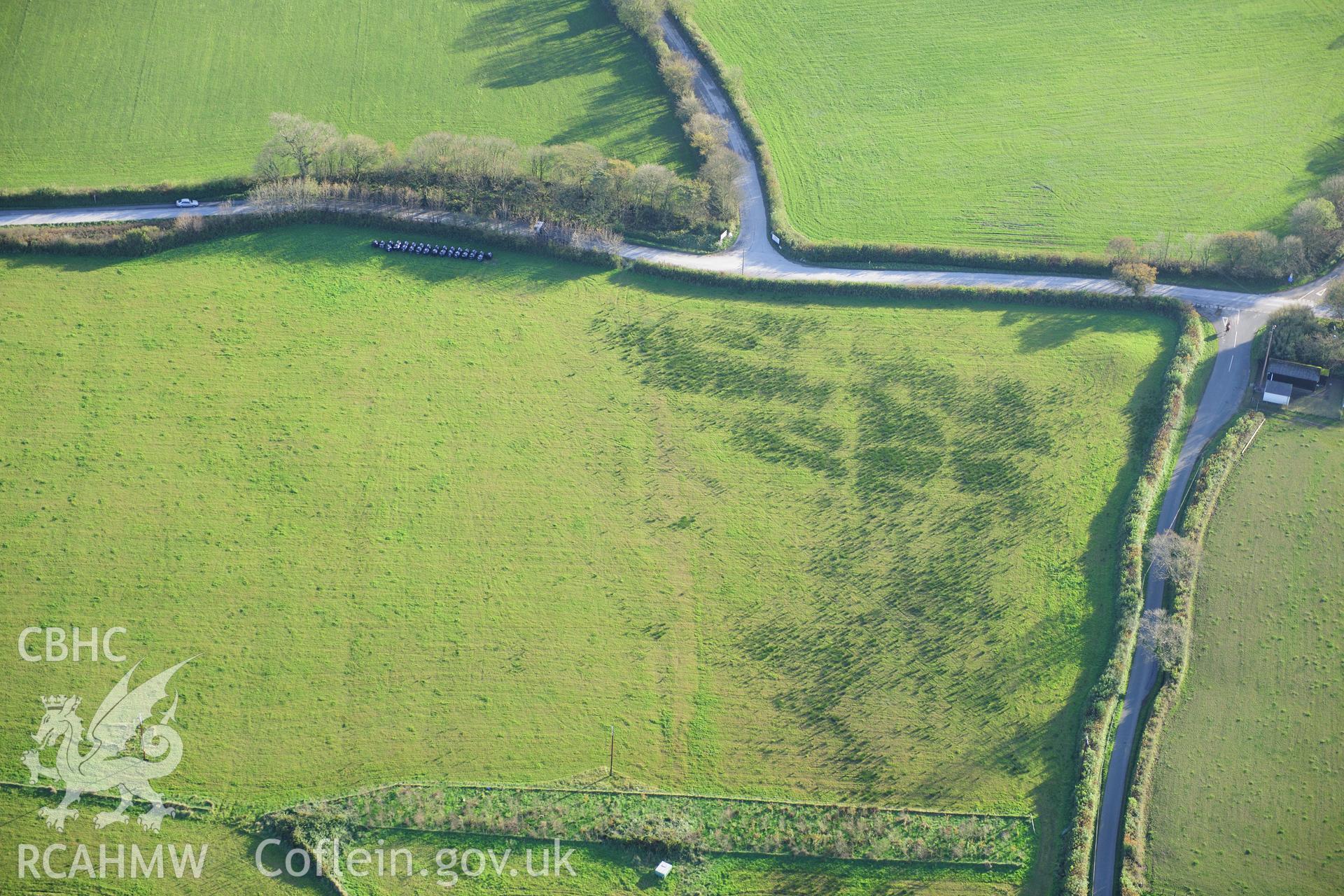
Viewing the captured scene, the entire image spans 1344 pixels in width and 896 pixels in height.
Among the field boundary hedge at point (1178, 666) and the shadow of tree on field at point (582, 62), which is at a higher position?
the shadow of tree on field at point (582, 62)

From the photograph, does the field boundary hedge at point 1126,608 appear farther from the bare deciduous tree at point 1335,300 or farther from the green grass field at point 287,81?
the green grass field at point 287,81

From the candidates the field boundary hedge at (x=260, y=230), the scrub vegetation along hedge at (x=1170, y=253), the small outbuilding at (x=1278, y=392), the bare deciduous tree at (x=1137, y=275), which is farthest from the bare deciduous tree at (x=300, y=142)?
the small outbuilding at (x=1278, y=392)

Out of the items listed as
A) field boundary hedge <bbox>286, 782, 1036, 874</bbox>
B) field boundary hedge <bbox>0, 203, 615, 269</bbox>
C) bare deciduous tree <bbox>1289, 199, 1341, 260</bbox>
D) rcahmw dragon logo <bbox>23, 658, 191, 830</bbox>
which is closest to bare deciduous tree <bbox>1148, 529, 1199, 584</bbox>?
field boundary hedge <bbox>286, 782, 1036, 874</bbox>

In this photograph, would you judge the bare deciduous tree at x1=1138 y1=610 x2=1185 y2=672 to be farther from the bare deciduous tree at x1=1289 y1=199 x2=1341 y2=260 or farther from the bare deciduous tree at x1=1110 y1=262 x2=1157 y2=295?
the bare deciduous tree at x1=1289 y1=199 x2=1341 y2=260

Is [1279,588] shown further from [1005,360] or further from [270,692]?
→ [270,692]

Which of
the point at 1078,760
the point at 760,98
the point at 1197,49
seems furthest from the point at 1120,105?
the point at 1078,760

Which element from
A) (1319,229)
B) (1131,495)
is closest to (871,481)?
(1131,495)

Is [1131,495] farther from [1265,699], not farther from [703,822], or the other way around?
[703,822]
